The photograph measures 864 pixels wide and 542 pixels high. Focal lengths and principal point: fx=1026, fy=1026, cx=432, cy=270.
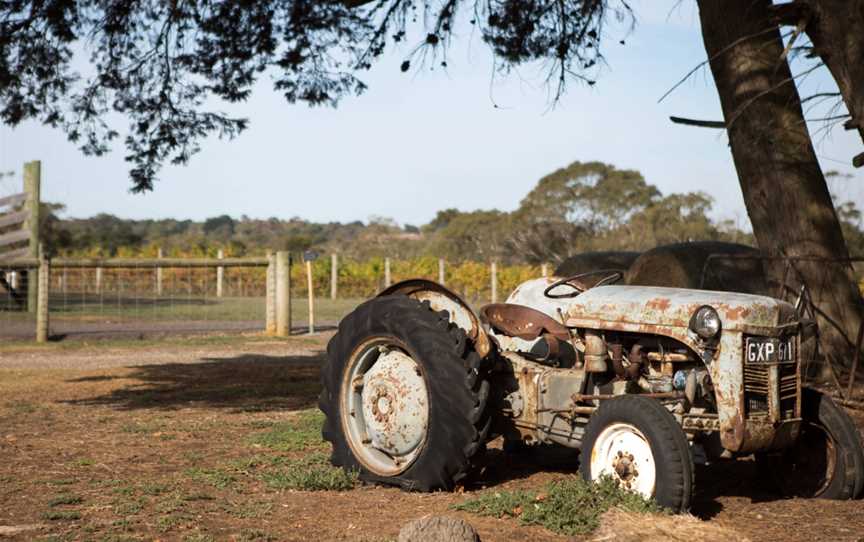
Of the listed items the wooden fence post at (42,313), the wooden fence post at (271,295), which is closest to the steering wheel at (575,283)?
the wooden fence post at (42,313)

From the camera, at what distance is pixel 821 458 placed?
5965mm

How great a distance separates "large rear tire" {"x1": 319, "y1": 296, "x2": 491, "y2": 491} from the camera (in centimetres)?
591

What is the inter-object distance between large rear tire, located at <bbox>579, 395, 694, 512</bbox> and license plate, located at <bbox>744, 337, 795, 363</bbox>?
537 mm

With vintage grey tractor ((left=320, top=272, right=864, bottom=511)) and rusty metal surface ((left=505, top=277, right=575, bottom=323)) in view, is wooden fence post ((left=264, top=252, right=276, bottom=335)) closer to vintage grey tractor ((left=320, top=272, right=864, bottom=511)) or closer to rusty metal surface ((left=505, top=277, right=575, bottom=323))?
vintage grey tractor ((left=320, top=272, right=864, bottom=511))

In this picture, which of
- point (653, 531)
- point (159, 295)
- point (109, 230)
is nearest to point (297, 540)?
point (653, 531)

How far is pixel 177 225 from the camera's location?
107m

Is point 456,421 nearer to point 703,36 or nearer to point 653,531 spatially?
point 653,531

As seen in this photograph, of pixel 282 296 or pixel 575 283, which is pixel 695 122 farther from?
pixel 282 296

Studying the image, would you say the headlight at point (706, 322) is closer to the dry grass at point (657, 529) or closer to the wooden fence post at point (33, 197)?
the dry grass at point (657, 529)

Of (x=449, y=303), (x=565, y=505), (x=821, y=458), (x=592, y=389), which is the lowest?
(x=565, y=505)

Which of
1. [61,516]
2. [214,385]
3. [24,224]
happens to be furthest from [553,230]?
[61,516]

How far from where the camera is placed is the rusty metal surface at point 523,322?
20.8 feet

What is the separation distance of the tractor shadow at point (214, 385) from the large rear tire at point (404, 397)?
391cm

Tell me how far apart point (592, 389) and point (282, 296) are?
602 inches
